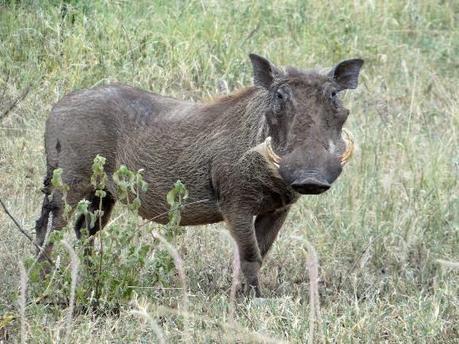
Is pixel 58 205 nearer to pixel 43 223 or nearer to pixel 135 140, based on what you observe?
pixel 43 223

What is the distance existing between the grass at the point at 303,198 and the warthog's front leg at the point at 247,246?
0.17 m

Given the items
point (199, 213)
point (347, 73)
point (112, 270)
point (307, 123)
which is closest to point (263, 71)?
point (347, 73)

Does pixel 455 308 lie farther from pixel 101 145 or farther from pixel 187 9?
pixel 187 9

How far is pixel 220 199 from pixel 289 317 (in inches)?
35.9

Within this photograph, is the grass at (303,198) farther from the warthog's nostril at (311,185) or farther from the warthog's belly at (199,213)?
the warthog's nostril at (311,185)

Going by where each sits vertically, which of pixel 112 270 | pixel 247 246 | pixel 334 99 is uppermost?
pixel 334 99

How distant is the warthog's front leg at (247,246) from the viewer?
5.09m

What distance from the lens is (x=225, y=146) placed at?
527cm

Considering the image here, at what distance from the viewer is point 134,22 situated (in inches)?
313

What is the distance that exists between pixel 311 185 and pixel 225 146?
87 cm

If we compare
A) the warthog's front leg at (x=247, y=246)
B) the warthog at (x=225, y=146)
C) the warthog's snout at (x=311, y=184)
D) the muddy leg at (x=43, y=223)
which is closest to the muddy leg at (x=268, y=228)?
the warthog at (x=225, y=146)

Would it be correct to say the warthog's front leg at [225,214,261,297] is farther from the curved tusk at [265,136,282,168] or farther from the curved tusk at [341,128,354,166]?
the curved tusk at [341,128,354,166]

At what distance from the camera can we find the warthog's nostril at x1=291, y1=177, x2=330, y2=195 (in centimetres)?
448

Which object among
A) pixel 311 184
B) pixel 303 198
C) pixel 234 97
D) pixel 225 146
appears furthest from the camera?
pixel 303 198
